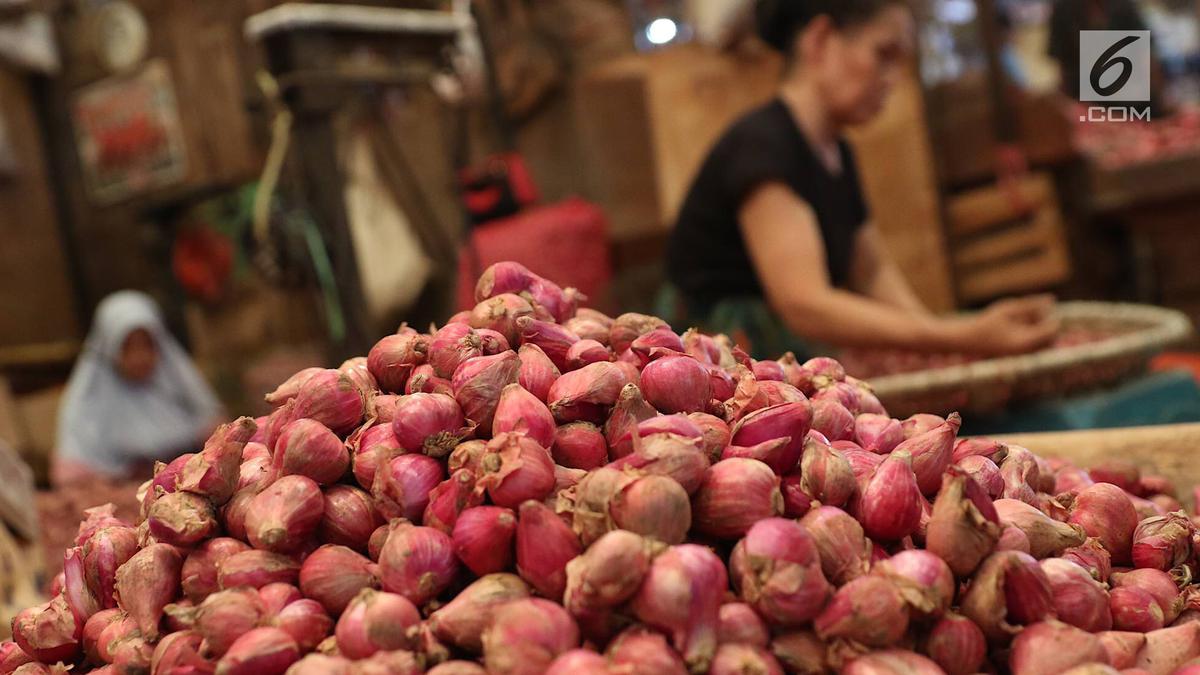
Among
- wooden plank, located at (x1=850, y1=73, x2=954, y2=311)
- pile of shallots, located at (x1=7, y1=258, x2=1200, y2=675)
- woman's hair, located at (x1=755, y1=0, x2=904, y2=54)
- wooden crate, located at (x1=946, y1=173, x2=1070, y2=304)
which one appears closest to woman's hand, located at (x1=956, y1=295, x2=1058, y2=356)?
woman's hair, located at (x1=755, y1=0, x2=904, y2=54)

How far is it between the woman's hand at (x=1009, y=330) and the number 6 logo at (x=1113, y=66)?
804mm

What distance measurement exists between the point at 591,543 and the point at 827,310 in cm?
154

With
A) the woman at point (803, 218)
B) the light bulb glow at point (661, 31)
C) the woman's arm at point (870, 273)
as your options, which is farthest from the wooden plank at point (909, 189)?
the woman at point (803, 218)

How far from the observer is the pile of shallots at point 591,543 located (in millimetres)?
679

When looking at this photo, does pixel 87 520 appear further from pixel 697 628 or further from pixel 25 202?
pixel 25 202

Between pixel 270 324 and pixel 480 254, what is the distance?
92.1 inches

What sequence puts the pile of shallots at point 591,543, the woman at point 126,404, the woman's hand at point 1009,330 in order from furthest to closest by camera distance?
the woman at point 126,404 < the woman's hand at point 1009,330 < the pile of shallots at point 591,543

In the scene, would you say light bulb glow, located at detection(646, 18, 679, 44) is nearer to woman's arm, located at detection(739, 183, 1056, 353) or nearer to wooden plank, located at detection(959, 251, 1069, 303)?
wooden plank, located at detection(959, 251, 1069, 303)

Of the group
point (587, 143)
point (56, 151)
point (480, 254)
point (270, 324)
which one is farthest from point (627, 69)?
point (56, 151)

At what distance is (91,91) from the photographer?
5.90m

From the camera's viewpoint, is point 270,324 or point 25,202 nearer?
point 270,324

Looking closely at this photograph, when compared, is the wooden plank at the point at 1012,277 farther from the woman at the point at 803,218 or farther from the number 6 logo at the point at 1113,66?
→ the number 6 logo at the point at 1113,66

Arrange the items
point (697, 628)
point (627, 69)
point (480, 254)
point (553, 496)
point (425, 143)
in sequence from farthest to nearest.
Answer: point (425, 143), point (627, 69), point (480, 254), point (553, 496), point (697, 628)

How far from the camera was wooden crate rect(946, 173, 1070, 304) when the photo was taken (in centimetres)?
408
